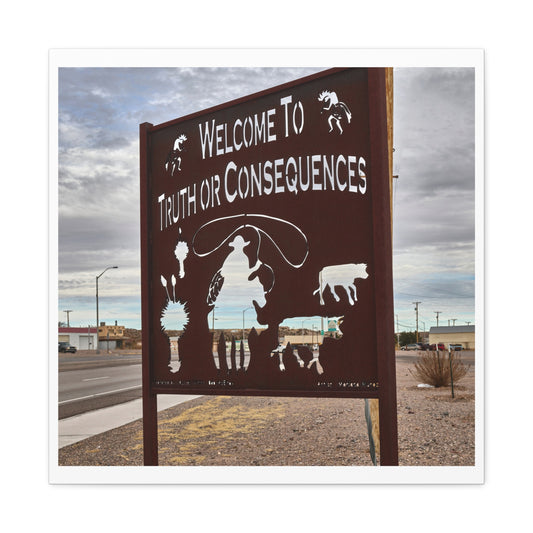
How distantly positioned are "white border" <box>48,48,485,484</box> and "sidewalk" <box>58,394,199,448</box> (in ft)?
5.32

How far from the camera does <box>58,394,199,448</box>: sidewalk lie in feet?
20.5

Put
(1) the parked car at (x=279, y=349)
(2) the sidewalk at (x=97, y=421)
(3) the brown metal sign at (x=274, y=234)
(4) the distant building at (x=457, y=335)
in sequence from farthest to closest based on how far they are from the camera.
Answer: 1. (2) the sidewalk at (x=97, y=421)
2. (4) the distant building at (x=457, y=335)
3. (1) the parked car at (x=279, y=349)
4. (3) the brown metal sign at (x=274, y=234)

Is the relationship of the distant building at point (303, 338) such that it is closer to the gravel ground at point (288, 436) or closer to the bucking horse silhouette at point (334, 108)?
the bucking horse silhouette at point (334, 108)

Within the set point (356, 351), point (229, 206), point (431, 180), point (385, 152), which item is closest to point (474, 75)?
point (431, 180)

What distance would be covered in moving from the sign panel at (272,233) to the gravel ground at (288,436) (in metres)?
1.39

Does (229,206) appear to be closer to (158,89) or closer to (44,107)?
(158,89)

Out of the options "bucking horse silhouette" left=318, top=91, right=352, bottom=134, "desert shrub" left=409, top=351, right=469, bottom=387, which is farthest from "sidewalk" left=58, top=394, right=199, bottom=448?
"desert shrub" left=409, top=351, right=469, bottom=387

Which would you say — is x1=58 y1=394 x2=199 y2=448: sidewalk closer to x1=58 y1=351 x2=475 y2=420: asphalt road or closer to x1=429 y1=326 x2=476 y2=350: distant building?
x1=58 y1=351 x2=475 y2=420: asphalt road

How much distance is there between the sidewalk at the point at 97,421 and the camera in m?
6.24

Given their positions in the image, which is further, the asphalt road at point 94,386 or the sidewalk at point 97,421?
the asphalt road at point 94,386

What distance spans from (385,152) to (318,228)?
0.67m

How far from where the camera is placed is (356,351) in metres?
3.48
